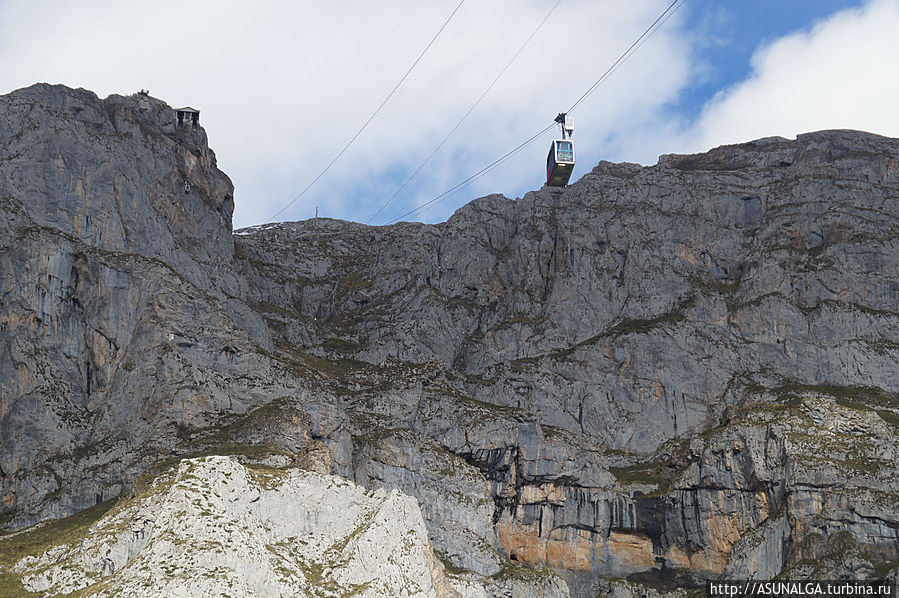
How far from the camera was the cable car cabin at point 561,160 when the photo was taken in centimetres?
13175

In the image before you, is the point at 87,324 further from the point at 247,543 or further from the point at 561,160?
the point at 561,160

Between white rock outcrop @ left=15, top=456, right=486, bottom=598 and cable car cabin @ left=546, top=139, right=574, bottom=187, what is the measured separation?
42.7 metres

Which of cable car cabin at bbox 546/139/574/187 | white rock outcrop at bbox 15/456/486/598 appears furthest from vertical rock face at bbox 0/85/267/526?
cable car cabin at bbox 546/139/574/187

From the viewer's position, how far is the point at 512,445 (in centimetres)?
18538

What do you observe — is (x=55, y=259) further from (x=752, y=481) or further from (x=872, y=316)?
(x=872, y=316)

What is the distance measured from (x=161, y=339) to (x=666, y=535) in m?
81.8

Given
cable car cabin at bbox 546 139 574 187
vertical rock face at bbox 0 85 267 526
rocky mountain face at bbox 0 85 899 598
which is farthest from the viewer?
vertical rock face at bbox 0 85 267 526

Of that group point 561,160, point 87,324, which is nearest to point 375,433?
point 87,324

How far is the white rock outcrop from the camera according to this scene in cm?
10738

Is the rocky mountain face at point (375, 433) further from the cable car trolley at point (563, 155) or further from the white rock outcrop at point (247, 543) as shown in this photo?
the cable car trolley at point (563, 155)

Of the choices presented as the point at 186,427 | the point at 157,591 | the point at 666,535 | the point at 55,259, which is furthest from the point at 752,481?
the point at 55,259

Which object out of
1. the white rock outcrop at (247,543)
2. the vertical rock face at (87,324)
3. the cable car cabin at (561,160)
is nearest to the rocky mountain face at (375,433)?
the vertical rock face at (87,324)

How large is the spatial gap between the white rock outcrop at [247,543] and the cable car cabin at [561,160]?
42.7 meters

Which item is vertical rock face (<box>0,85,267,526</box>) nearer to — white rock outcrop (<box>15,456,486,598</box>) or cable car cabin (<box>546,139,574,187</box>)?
white rock outcrop (<box>15,456,486,598</box>)
